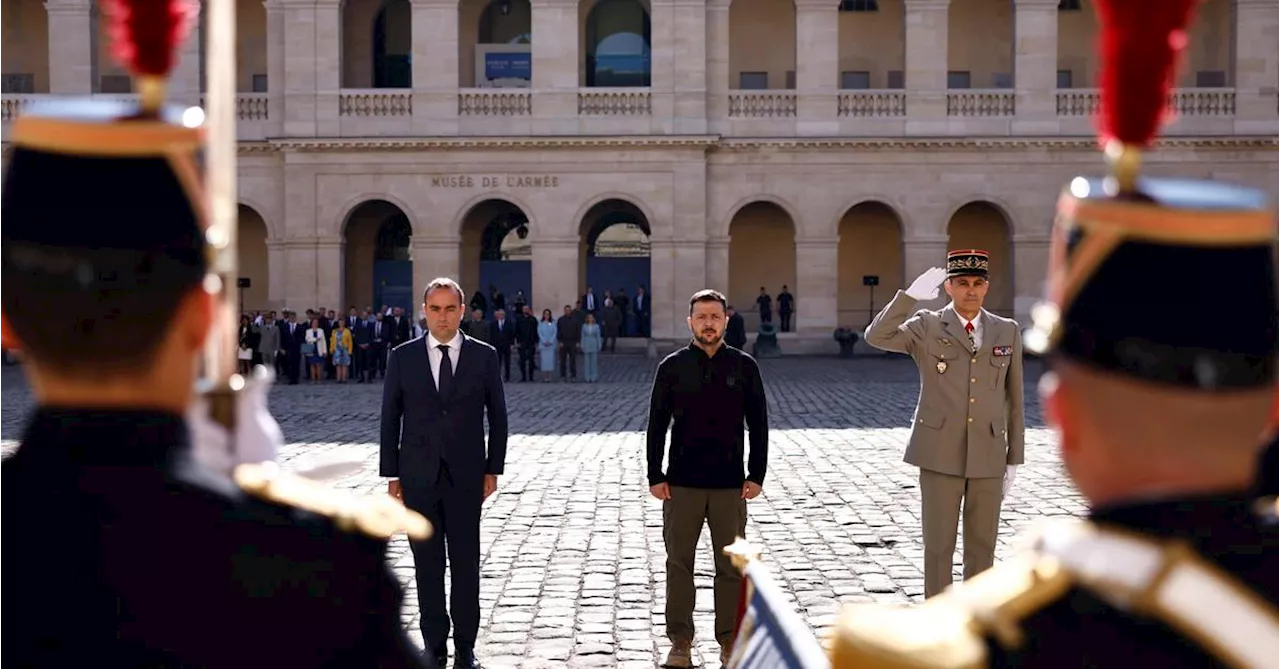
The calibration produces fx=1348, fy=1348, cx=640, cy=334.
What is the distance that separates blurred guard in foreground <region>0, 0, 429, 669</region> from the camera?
78.2 inches

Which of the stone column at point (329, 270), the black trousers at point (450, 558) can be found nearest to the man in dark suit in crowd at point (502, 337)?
the stone column at point (329, 270)

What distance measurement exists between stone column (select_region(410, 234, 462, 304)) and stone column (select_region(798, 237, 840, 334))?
32.3 ft

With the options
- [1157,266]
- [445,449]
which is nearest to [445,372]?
[445,449]

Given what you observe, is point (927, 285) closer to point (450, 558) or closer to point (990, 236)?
point (450, 558)

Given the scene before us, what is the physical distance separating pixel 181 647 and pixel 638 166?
119 ft

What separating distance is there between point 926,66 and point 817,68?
3.10 m

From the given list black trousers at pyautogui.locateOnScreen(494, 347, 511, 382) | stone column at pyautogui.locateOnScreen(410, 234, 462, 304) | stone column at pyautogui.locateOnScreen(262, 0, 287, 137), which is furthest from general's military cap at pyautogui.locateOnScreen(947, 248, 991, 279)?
stone column at pyautogui.locateOnScreen(262, 0, 287, 137)

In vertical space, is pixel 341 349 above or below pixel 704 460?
below

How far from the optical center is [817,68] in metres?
38.6

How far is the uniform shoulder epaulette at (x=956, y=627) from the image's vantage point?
1.83 metres

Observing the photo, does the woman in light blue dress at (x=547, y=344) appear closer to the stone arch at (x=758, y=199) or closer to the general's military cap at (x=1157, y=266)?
the stone arch at (x=758, y=199)

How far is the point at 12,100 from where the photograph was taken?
39.4m

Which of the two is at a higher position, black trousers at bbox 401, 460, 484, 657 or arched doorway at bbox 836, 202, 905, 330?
arched doorway at bbox 836, 202, 905, 330

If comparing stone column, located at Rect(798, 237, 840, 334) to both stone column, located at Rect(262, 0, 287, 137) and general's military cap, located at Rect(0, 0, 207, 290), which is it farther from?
general's military cap, located at Rect(0, 0, 207, 290)
